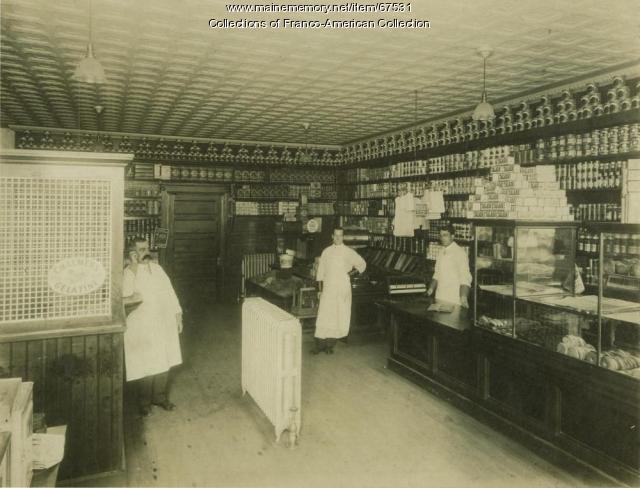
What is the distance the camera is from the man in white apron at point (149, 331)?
434 centimetres

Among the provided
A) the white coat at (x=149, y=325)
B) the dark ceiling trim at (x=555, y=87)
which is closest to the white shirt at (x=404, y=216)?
the dark ceiling trim at (x=555, y=87)

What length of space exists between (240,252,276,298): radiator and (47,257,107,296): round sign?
6894mm

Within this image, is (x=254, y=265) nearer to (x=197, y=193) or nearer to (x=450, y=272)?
(x=197, y=193)

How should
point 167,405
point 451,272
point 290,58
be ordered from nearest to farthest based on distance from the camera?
1. point 167,405
2. point 290,58
3. point 451,272

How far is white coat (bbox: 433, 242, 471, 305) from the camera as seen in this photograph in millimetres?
6047

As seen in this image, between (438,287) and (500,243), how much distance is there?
2182 millimetres

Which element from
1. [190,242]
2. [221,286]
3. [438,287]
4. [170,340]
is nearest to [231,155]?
[190,242]

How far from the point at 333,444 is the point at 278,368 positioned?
75 cm

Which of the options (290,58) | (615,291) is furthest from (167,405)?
(615,291)

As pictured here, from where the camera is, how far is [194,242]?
9805 millimetres

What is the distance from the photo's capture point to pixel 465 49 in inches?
177

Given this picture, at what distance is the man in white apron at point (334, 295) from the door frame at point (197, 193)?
381cm

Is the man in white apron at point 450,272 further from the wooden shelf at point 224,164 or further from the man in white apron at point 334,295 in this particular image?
the wooden shelf at point 224,164

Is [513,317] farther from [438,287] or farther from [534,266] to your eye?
[438,287]
